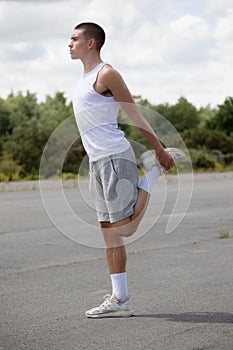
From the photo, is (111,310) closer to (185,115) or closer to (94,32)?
(94,32)

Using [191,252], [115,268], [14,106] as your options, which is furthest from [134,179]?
[14,106]

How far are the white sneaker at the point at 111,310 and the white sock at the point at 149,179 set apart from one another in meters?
0.86

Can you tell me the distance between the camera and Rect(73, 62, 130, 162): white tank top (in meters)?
5.98

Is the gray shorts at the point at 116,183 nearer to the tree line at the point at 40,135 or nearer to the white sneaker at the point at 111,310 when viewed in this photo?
the white sneaker at the point at 111,310

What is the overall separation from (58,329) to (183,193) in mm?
2456

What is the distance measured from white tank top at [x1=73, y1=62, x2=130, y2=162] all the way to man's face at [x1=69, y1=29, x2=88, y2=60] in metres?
0.21

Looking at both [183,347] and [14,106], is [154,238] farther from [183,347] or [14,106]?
[14,106]

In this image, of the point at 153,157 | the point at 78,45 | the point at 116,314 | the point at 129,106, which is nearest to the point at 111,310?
the point at 116,314

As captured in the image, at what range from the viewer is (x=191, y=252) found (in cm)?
983

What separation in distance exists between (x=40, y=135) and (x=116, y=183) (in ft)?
102

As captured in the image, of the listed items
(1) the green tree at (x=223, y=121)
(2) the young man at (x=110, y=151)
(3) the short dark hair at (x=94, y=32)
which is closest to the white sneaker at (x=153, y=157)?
(2) the young man at (x=110, y=151)

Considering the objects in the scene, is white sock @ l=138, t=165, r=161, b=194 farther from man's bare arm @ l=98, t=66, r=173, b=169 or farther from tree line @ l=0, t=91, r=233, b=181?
tree line @ l=0, t=91, r=233, b=181

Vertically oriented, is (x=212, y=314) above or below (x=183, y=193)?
below

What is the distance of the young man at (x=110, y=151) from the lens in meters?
5.98
